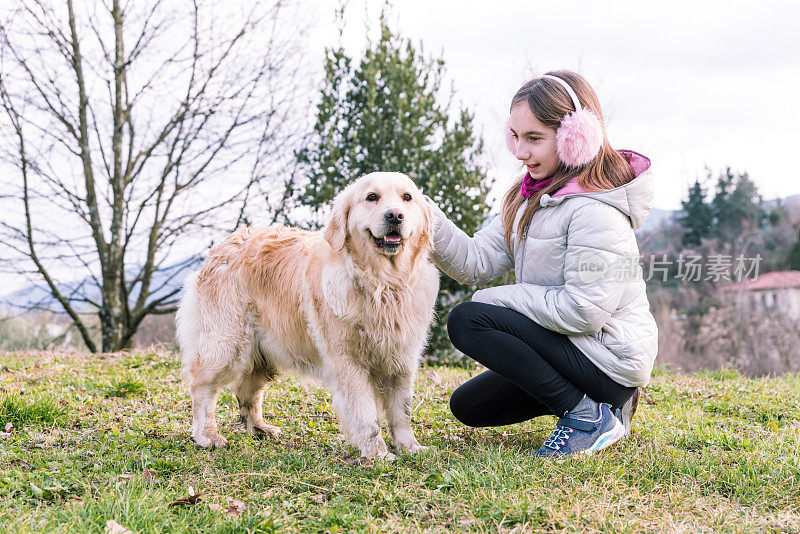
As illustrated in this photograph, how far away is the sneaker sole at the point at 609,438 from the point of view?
10.4 ft

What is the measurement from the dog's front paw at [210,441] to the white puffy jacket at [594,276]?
5.58 feet

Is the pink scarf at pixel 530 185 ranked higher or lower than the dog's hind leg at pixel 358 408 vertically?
higher

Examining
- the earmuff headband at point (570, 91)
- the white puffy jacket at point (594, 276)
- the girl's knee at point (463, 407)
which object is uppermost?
the earmuff headband at point (570, 91)

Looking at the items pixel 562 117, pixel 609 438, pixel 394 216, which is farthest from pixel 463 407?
pixel 562 117

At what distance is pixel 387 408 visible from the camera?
3529mm

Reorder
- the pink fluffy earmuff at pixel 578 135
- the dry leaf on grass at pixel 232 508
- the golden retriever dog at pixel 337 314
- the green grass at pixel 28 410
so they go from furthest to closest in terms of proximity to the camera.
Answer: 1. the green grass at pixel 28 410
2. the golden retriever dog at pixel 337 314
3. the pink fluffy earmuff at pixel 578 135
4. the dry leaf on grass at pixel 232 508

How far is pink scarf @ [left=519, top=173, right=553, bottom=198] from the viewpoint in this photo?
3.39 metres

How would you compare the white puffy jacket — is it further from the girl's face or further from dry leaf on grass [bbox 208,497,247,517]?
dry leaf on grass [bbox 208,497,247,517]

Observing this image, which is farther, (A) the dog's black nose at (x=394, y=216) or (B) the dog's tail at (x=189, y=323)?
(B) the dog's tail at (x=189, y=323)

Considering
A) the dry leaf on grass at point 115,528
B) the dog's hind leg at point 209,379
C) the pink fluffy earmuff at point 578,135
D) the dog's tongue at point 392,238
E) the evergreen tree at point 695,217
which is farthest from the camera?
the evergreen tree at point 695,217

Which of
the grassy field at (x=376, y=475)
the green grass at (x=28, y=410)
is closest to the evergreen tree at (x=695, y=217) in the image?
the grassy field at (x=376, y=475)

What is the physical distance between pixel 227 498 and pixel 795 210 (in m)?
25.7

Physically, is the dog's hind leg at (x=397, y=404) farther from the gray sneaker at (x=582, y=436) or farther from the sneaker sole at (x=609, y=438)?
the sneaker sole at (x=609, y=438)

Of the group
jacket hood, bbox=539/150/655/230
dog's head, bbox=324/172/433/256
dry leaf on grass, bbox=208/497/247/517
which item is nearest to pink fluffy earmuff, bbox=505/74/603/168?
jacket hood, bbox=539/150/655/230
